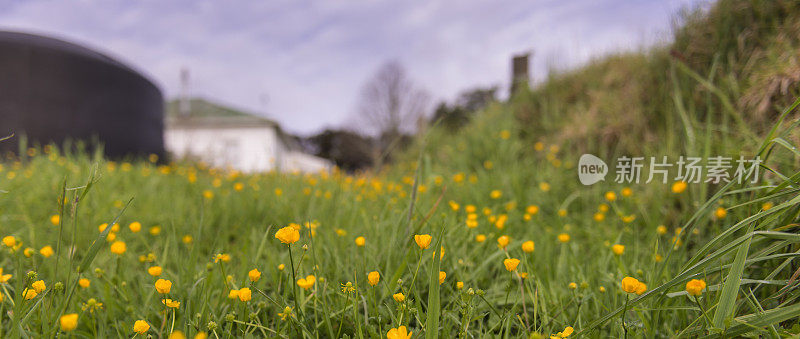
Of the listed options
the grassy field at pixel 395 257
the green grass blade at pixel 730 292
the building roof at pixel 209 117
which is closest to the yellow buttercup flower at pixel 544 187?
the grassy field at pixel 395 257

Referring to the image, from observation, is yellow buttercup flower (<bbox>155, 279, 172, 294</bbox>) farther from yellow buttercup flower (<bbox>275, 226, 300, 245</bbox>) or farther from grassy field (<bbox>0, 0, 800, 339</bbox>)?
yellow buttercup flower (<bbox>275, 226, 300, 245</bbox>)

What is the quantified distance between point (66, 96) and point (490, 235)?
642 centimetres

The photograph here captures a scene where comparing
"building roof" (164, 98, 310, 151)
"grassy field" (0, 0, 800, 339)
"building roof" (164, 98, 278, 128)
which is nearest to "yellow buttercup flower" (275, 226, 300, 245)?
"grassy field" (0, 0, 800, 339)

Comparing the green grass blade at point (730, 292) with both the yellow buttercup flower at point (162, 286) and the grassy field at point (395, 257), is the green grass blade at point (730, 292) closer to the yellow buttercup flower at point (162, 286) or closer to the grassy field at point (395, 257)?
the grassy field at point (395, 257)

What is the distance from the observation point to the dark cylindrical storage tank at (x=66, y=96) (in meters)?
4.93

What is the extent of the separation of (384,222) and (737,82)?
2.43 metres

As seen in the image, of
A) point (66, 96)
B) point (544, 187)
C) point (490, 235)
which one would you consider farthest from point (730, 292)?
point (66, 96)

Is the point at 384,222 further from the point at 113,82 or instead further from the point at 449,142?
the point at 113,82

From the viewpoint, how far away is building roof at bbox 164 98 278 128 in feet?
61.1

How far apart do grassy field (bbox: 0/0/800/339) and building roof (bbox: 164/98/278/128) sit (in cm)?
1654

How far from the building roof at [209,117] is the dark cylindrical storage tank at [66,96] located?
1164 centimetres

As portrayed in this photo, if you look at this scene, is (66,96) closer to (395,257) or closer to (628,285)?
(395,257)

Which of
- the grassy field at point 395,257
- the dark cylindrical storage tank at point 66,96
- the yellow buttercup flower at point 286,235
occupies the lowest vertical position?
the grassy field at point 395,257

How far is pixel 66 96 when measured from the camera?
5.27 meters
